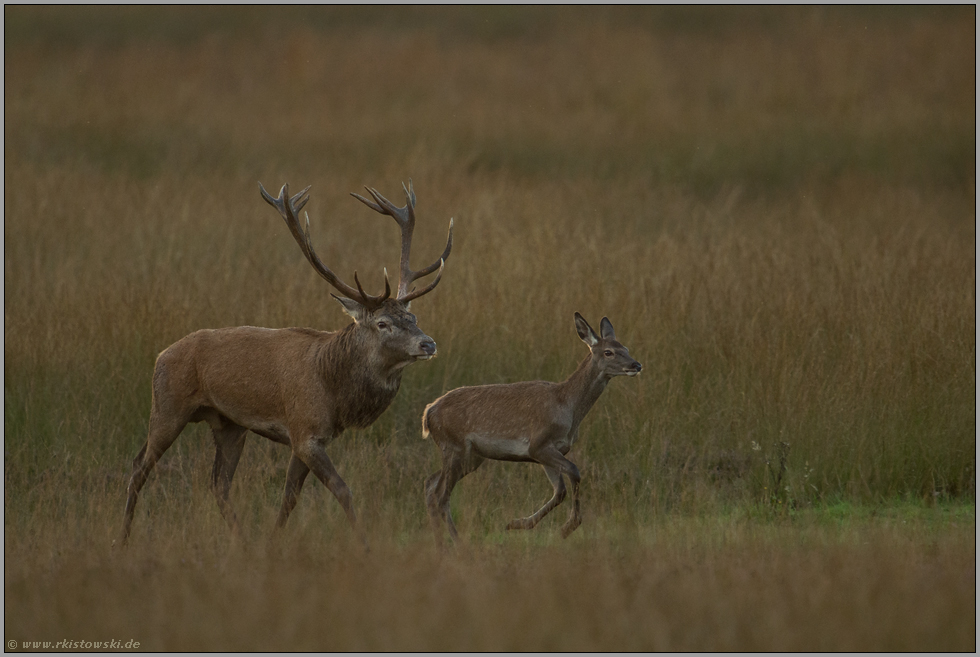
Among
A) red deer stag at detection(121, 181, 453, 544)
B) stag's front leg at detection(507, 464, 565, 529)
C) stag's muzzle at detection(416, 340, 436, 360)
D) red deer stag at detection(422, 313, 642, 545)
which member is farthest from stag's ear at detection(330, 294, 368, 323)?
stag's front leg at detection(507, 464, 565, 529)

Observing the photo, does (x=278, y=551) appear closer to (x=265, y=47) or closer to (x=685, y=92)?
(x=685, y=92)

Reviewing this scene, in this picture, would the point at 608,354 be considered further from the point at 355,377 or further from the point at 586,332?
the point at 355,377

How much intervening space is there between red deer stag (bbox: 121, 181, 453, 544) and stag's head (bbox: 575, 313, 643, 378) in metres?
0.94

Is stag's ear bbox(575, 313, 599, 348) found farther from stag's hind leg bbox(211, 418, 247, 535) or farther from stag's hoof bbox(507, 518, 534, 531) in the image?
stag's hind leg bbox(211, 418, 247, 535)

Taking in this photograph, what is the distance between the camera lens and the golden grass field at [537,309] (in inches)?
229

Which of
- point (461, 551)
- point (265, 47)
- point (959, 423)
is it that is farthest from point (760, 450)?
point (265, 47)

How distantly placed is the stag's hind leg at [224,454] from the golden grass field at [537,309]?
0.22m

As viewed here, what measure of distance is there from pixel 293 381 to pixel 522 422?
137cm

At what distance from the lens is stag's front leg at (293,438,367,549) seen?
22.8 ft

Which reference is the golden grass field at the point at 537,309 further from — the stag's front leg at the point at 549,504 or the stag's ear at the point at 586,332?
the stag's ear at the point at 586,332

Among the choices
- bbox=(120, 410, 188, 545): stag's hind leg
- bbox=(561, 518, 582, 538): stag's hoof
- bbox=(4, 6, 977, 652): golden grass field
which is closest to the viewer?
bbox=(4, 6, 977, 652): golden grass field

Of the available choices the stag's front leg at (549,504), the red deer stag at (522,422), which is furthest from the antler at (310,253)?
the stag's front leg at (549,504)

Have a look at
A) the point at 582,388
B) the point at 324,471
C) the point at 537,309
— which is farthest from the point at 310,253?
the point at 537,309

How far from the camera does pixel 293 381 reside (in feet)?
23.9
